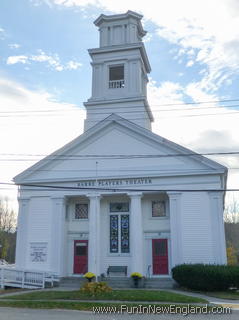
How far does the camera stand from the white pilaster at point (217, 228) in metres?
20.9

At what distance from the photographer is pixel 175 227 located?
2195 centimetres

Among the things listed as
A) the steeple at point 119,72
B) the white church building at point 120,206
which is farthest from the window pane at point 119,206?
the steeple at point 119,72

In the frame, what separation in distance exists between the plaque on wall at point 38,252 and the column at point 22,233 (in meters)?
0.46

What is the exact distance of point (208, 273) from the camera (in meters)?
18.8

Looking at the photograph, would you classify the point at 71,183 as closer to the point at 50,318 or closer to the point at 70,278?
the point at 70,278

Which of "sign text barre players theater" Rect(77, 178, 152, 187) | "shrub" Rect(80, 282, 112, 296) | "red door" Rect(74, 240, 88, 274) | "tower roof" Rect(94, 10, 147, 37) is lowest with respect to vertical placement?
"shrub" Rect(80, 282, 112, 296)

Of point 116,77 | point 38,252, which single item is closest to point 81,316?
point 38,252

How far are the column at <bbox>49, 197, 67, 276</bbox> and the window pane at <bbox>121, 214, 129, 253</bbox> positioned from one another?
3.73m

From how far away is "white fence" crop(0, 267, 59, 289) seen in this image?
71.4 ft

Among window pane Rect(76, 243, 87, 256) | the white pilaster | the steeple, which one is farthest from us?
the steeple

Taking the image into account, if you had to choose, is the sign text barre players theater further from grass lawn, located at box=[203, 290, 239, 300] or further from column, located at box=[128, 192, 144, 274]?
grass lawn, located at box=[203, 290, 239, 300]

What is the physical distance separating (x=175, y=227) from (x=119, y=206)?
14.2 ft

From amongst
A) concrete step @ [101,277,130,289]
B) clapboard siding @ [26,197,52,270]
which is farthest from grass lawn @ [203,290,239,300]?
clapboard siding @ [26,197,52,270]

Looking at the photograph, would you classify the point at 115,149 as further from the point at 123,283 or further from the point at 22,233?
the point at 123,283
